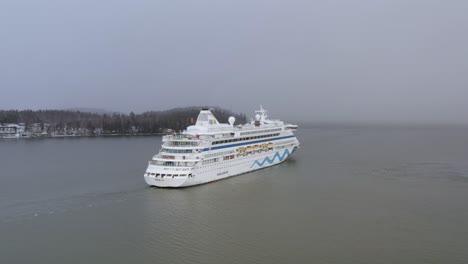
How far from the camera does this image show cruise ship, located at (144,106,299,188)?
18.8 metres

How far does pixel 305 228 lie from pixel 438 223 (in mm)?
5846

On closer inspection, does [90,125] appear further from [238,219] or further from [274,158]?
[238,219]

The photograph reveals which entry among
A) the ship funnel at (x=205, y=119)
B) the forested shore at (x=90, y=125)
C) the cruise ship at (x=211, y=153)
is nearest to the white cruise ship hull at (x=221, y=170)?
the cruise ship at (x=211, y=153)

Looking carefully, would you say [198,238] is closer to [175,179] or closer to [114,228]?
[114,228]

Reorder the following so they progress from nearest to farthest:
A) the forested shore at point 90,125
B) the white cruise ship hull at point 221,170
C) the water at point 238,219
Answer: the water at point 238,219
the white cruise ship hull at point 221,170
the forested shore at point 90,125

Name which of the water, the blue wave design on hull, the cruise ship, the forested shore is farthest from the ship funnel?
the forested shore

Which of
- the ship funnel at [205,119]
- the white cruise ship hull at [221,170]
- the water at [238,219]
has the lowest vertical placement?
the water at [238,219]

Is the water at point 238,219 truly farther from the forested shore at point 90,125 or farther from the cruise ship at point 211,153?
the forested shore at point 90,125

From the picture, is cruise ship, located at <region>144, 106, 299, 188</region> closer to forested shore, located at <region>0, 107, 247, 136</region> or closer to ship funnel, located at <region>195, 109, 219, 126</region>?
ship funnel, located at <region>195, 109, 219, 126</region>

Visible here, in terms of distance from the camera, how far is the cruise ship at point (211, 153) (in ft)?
61.8

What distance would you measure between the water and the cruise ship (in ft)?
2.54

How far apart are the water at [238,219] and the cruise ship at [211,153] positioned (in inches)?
30.5

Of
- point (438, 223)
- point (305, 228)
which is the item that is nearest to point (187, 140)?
point (305, 228)

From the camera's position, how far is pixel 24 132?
62.8m
